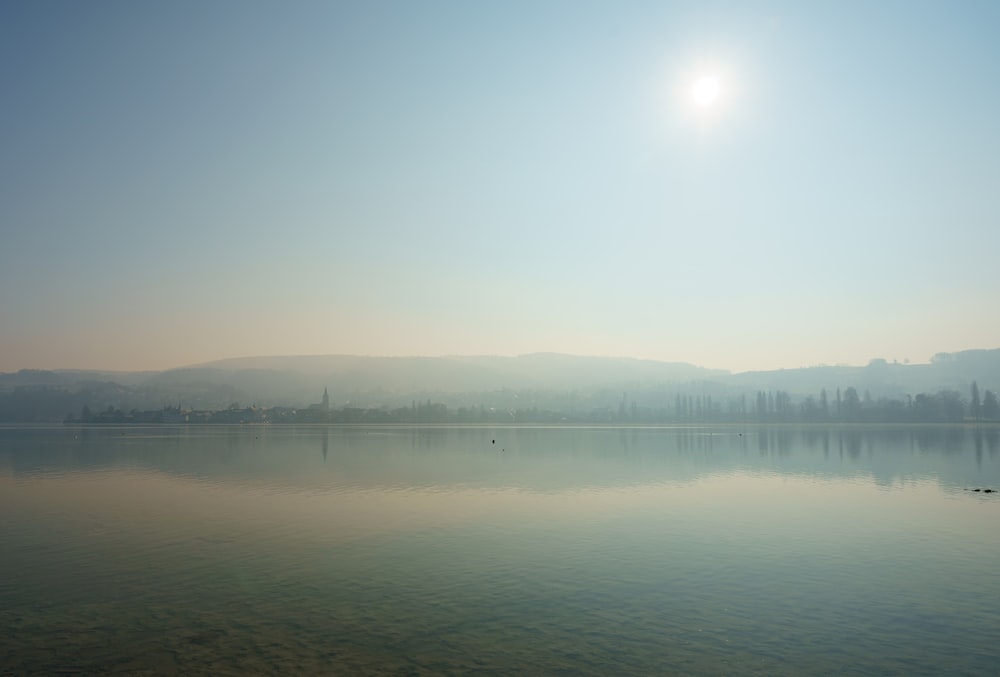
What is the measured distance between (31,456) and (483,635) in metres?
137

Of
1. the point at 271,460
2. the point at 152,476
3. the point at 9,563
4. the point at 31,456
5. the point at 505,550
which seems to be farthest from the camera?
the point at 31,456

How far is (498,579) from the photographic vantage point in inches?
1373

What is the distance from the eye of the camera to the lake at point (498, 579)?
2398cm

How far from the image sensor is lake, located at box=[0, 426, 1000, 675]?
78.7 feet

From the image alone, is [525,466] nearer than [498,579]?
No

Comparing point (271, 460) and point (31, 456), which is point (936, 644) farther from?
point (31, 456)

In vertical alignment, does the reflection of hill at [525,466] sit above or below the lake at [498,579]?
below

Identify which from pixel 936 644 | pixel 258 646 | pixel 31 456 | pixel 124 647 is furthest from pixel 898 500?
pixel 31 456

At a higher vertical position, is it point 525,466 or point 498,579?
point 498,579

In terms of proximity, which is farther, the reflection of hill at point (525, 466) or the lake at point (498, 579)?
the reflection of hill at point (525, 466)

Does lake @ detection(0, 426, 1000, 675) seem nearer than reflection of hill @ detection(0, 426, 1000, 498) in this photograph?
Yes

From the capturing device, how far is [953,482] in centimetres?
7969

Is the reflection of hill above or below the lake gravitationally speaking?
below

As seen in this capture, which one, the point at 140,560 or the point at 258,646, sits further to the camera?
the point at 140,560
